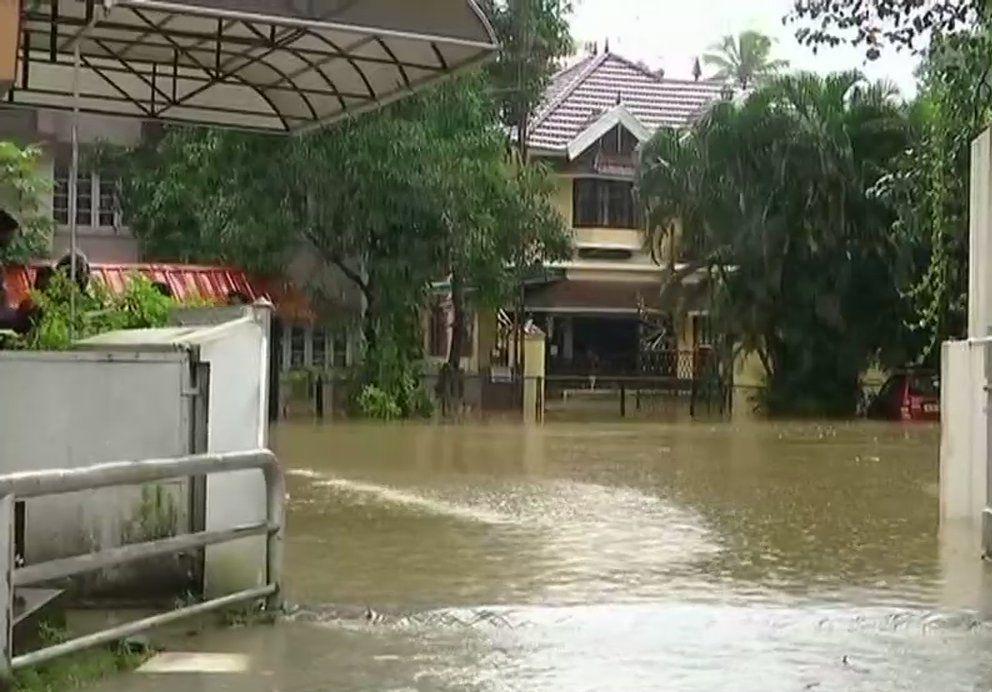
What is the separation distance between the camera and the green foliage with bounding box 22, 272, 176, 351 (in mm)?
8406

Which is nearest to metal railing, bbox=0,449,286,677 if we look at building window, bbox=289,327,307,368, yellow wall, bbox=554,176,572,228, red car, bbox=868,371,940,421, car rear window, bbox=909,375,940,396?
red car, bbox=868,371,940,421

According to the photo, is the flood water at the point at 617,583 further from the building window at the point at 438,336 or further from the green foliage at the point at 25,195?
the building window at the point at 438,336

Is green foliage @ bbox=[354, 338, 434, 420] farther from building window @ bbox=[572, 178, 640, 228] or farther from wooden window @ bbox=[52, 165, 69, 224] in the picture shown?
building window @ bbox=[572, 178, 640, 228]

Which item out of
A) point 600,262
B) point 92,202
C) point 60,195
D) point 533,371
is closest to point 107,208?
point 92,202

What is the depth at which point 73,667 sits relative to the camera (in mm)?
6059

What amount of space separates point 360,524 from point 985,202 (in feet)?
16.5

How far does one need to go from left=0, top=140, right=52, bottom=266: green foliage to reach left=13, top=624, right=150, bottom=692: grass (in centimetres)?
2116

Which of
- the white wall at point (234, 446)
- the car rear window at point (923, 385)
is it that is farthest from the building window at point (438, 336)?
the white wall at point (234, 446)

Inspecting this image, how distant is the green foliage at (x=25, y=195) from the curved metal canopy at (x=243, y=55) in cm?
1330

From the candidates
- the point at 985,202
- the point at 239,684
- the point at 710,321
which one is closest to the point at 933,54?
the point at 985,202

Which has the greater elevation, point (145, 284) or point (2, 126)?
point (2, 126)

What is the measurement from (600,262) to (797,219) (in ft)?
33.2

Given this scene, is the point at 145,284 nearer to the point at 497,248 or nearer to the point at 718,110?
the point at 497,248

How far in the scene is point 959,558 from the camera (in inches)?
395
